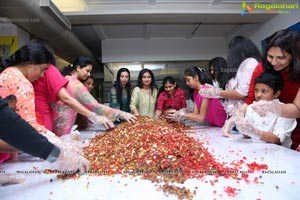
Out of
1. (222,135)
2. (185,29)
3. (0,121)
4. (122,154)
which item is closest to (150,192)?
(122,154)

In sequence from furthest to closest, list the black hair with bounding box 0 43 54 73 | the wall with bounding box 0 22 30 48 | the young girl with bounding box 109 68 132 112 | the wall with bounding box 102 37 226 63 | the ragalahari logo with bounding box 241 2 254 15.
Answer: the wall with bounding box 102 37 226 63 < the ragalahari logo with bounding box 241 2 254 15 < the wall with bounding box 0 22 30 48 < the young girl with bounding box 109 68 132 112 < the black hair with bounding box 0 43 54 73

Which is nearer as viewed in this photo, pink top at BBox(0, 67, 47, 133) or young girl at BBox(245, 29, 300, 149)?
pink top at BBox(0, 67, 47, 133)

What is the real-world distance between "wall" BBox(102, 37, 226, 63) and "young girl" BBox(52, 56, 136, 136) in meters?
3.06

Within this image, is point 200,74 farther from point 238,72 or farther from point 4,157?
point 4,157

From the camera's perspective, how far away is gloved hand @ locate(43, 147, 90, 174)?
2.60ft

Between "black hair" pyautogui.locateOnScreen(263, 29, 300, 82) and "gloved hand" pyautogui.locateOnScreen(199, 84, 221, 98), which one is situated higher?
"black hair" pyautogui.locateOnScreen(263, 29, 300, 82)

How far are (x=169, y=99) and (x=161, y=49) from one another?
2848 millimetres

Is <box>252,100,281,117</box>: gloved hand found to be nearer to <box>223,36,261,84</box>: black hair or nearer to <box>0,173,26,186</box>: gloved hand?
<box>223,36,261,84</box>: black hair

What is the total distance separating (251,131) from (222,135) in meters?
0.30

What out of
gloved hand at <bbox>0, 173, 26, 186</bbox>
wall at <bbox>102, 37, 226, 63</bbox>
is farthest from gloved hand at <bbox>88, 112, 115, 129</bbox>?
wall at <bbox>102, 37, 226, 63</bbox>

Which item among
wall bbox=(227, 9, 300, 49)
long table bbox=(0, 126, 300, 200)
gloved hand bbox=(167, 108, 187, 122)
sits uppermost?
wall bbox=(227, 9, 300, 49)

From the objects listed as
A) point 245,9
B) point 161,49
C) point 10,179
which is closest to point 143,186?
point 10,179

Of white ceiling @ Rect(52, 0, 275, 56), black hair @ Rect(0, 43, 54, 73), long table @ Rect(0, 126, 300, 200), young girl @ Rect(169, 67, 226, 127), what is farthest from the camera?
white ceiling @ Rect(52, 0, 275, 56)

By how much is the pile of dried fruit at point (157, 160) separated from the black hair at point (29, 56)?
1.69ft
